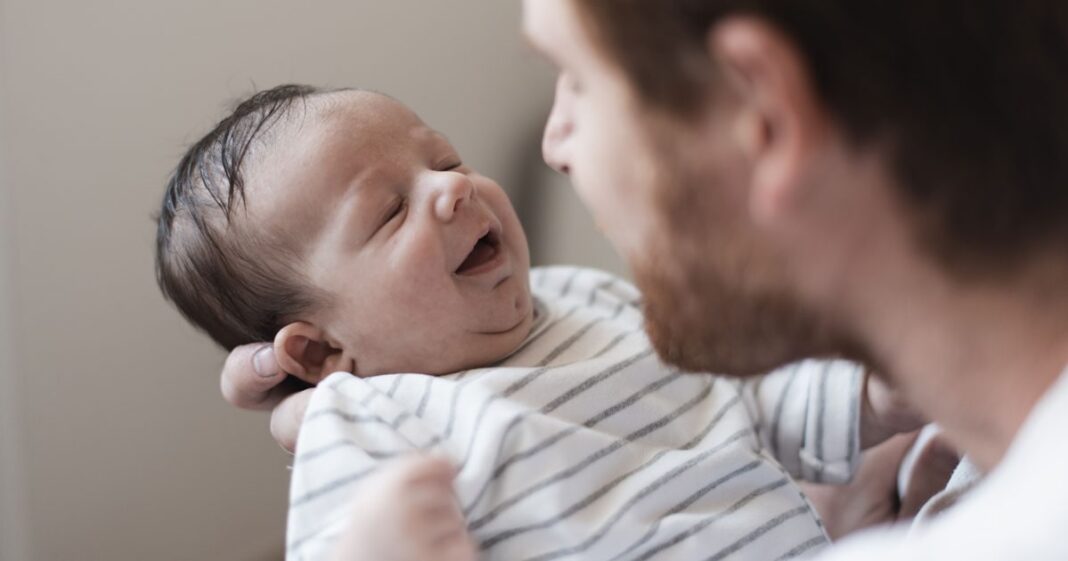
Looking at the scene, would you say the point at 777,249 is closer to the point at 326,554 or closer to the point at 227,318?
the point at 326,554

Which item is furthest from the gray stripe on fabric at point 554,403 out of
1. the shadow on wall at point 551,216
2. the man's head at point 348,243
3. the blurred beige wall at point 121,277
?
the shadow on wall at point 551,216

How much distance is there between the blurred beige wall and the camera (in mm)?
1237

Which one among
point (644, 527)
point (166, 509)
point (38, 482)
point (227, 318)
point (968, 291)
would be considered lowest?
point (166, 509)

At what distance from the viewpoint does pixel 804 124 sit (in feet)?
2.08

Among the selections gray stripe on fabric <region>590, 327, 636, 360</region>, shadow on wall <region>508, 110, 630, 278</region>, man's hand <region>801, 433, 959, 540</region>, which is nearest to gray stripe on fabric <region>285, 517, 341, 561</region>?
gray stripe on fabric <region>590, 327, 636, 360</region>

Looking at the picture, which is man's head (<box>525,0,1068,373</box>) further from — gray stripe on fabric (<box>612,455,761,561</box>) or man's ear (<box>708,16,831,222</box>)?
gray stripe on fabric (<box>612,455,761,561</box>)

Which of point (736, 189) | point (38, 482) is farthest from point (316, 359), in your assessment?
point (736, 189)

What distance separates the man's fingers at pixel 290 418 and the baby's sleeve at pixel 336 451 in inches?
3.1

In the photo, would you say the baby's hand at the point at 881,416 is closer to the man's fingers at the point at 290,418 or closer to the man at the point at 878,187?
the man at the point at 878,187

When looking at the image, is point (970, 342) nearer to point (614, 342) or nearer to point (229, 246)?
point (614, 342)

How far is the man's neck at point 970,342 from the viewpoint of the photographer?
26.2 inches

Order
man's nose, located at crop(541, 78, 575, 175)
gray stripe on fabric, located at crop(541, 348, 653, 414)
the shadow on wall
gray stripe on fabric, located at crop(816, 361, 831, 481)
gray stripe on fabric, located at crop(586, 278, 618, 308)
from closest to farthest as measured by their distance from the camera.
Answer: man's nose, located at crop(541, 78, 575, 175) < gray stripe on fabric, located at crop(541, 348, 653, 414) < gray stripe on fabric, located at crop(816, 361, 831, 481) < gray stripe on fabric, located at crop(586, 278, 618, 308) < the shadow on wall

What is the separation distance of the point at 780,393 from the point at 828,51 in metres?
0.63

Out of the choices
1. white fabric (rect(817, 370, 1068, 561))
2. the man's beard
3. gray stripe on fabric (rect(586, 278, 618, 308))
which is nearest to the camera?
white fabric (rect(817, 370, 1068, 561))
